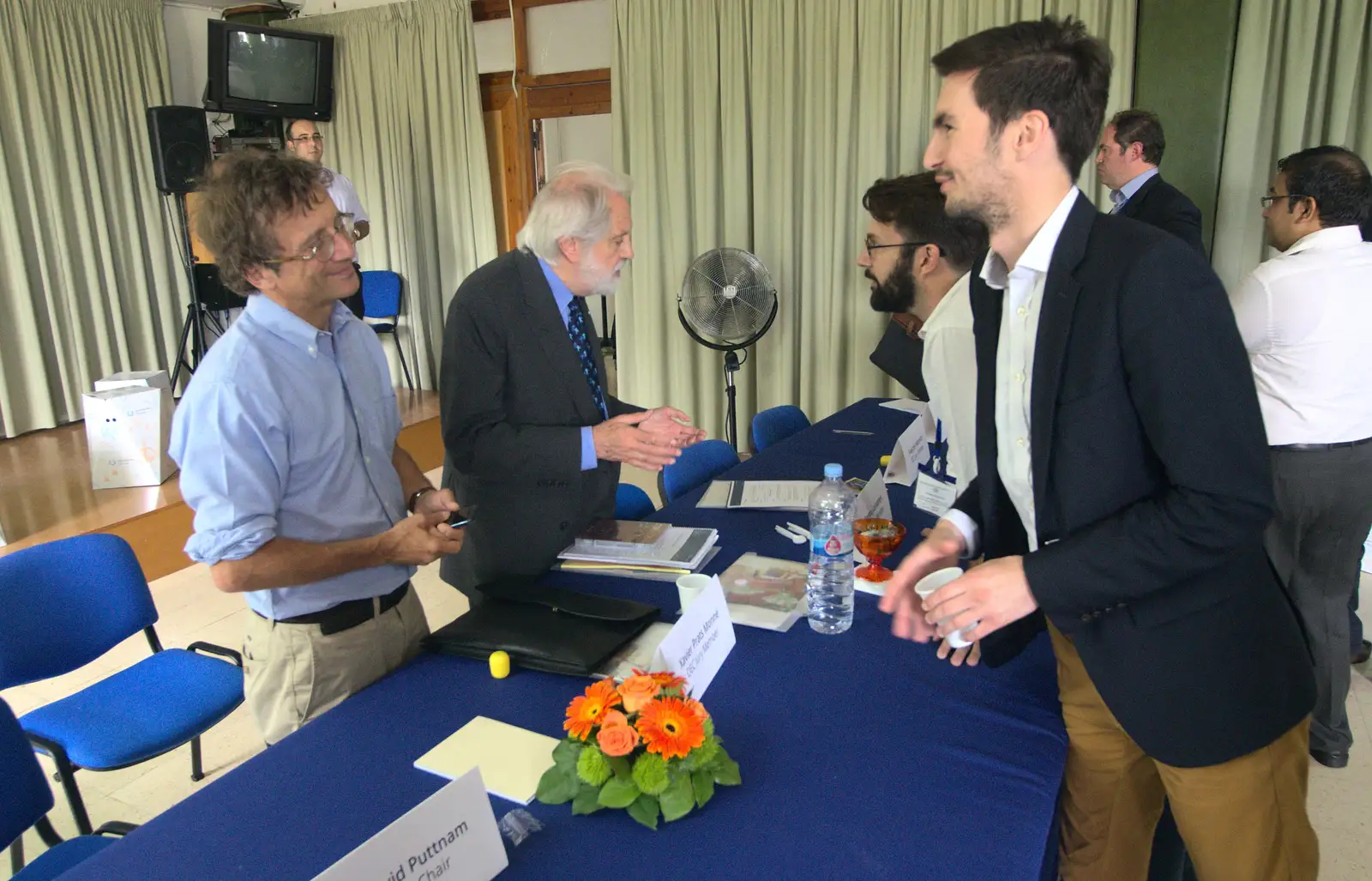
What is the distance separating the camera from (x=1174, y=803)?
1200mm

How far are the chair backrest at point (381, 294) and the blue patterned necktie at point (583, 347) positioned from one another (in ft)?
15.4

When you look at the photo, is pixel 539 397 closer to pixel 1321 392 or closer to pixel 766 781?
pixel 766 781

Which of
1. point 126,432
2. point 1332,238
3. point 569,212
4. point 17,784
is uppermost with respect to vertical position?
point 569,212

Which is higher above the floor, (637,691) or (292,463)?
(292,463)

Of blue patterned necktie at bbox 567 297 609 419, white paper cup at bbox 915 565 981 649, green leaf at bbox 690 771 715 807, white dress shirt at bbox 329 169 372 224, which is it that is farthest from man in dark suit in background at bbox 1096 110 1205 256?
white dress shirt at bbox 329 169 372 224

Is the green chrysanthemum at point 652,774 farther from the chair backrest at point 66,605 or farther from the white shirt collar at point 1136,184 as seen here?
the white shirt collar at point 1136,184

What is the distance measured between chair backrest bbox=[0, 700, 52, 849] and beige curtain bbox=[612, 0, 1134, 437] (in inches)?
147

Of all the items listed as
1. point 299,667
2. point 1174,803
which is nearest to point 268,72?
point 299,667

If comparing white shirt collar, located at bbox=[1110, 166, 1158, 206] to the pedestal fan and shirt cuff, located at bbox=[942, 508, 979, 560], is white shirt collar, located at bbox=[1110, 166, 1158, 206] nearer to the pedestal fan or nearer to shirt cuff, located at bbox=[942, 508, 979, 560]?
the pedestal fan

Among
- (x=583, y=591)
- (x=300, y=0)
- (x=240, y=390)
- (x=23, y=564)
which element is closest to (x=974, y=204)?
(x=583, y=591)

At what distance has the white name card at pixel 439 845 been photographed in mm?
806

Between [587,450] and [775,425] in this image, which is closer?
[587,450]

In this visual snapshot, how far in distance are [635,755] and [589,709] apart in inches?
3.2

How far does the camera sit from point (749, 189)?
5.11m
